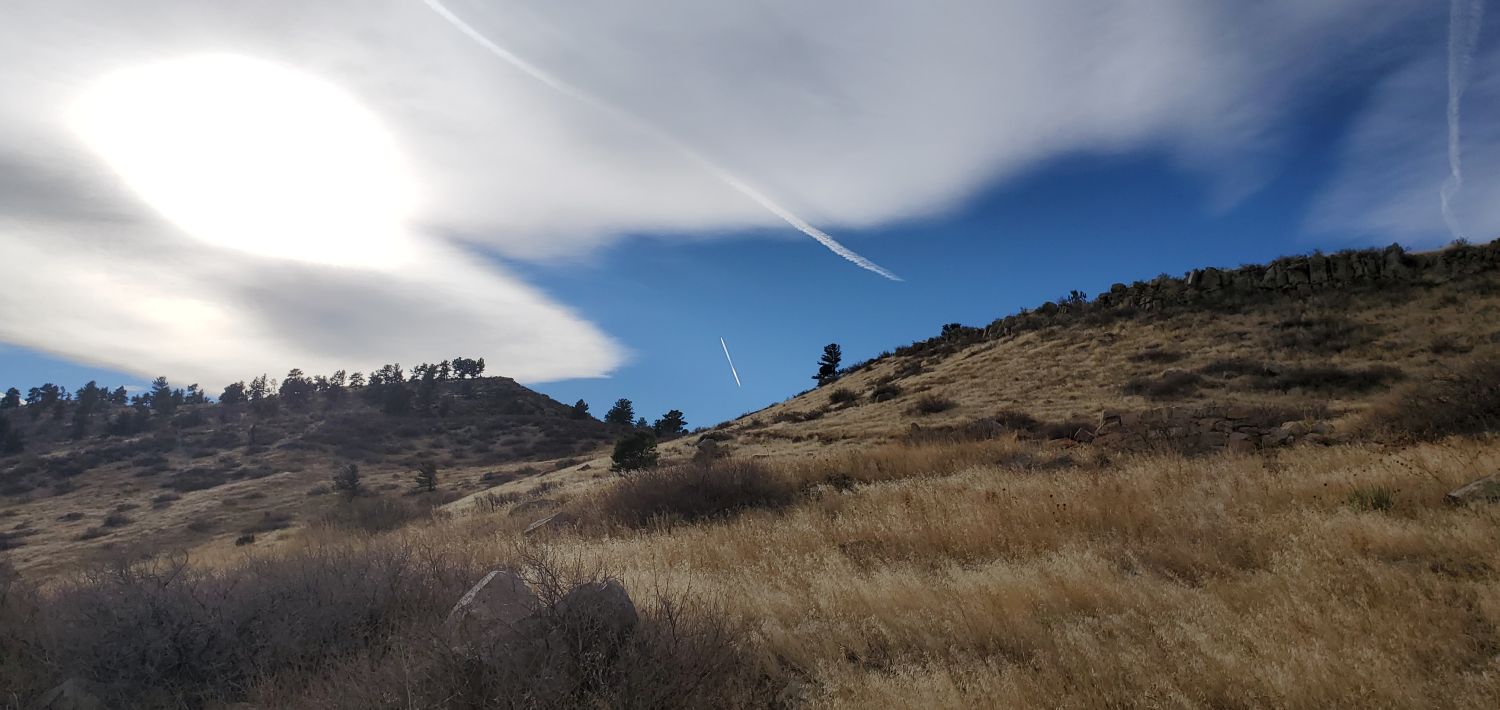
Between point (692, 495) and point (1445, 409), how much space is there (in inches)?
538

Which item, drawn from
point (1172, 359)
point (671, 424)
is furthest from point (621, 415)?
point (1172, 359)

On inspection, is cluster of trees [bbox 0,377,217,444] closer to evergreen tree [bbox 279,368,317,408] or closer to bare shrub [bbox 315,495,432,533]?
evergreen tree [bbox 279,368,317,408]

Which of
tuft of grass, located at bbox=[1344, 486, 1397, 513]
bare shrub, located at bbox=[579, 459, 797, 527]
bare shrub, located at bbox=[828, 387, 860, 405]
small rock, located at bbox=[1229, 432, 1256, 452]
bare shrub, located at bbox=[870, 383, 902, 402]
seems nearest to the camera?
tuft of grass, located at bbox=[1344, 486, 1397, 513]

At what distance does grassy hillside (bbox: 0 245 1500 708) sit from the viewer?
12.8 feet

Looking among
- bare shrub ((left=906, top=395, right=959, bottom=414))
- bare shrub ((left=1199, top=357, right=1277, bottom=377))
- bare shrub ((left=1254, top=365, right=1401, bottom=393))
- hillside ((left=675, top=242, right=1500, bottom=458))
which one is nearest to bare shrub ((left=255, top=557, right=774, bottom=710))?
hillside ((left=675, top=242, right=1500, bottom=458))

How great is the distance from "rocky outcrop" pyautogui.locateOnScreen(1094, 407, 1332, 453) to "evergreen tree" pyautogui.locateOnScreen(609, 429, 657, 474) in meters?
14.7

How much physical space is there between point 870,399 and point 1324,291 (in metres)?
22.6

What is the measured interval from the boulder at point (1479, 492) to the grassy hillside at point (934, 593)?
0.30ft

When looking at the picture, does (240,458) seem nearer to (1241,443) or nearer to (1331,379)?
(1241,443)

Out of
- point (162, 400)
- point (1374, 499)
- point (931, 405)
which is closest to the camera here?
point (1374, 499)

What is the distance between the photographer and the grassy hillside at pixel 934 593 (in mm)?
3910

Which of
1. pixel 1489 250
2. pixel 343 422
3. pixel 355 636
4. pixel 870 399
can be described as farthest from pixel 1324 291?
pixel 343 422

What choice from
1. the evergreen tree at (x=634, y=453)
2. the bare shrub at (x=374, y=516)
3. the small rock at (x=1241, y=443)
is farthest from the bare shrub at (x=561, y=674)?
the evergreen tree at (x=634, y=453)

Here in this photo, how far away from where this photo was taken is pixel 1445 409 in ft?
38.2
